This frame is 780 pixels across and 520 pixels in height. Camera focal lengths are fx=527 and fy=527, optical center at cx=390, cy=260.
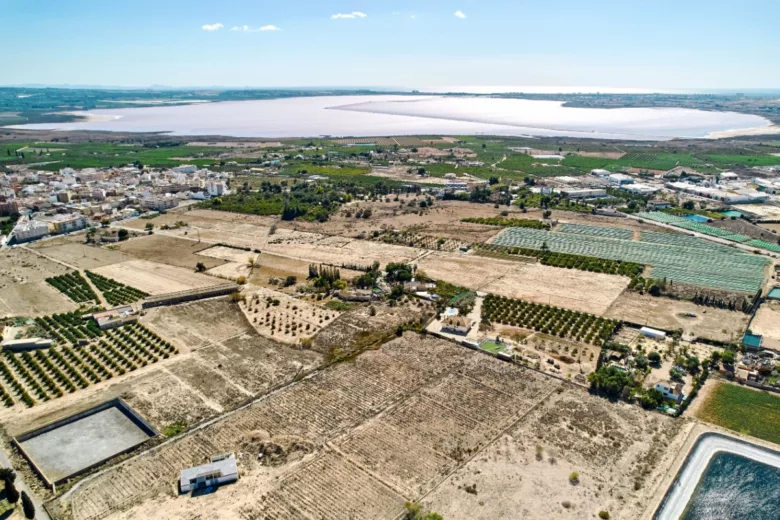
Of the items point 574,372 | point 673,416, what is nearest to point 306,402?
point 574,372

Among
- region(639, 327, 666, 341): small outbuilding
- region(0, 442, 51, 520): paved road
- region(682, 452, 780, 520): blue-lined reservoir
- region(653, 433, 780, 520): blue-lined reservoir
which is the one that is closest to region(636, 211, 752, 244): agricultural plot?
region(639, 327, 666, 341): small outbuilding

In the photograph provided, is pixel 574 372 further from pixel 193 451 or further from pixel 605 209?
pixel 605 209

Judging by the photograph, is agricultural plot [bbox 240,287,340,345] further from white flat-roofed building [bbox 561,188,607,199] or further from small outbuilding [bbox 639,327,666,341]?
white flat-roofed building [bbox 561,188,607,199]

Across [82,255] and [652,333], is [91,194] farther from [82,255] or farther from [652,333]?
[652,333]

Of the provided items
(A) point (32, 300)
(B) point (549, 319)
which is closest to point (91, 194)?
(A) point (32, 300)

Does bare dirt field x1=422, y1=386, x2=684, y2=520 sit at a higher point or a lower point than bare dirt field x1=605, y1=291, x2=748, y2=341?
lower

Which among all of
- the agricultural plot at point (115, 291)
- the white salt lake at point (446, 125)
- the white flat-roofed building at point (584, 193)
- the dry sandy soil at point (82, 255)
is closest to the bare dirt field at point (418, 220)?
the white flat-roofed building at point (584, 193)

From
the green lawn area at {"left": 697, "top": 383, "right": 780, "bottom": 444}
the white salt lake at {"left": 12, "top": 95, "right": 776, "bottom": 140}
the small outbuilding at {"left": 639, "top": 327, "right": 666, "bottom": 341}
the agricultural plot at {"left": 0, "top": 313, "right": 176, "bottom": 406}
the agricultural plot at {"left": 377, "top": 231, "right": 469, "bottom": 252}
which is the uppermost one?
the white salt lake at {"left": 12, "top": 95, "right": 776, "bottom": 140}
